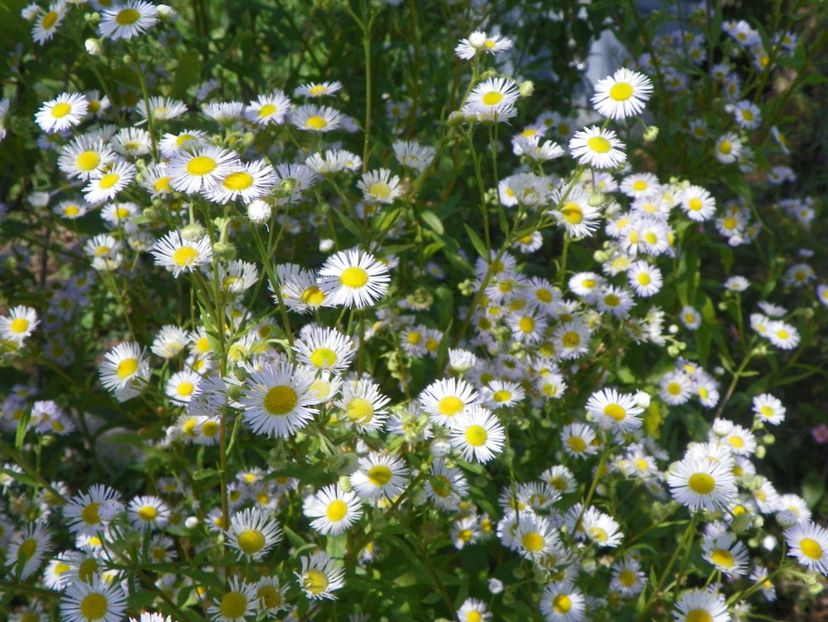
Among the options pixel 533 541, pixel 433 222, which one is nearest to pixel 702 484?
pixel 533 541

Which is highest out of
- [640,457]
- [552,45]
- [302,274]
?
[552,45]

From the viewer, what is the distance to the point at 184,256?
1.40 m

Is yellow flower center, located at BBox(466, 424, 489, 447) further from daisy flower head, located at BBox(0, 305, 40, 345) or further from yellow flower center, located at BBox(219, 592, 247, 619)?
daisy flower head, located at BBox(0, 305, 40, 345)

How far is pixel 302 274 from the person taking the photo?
1490mm

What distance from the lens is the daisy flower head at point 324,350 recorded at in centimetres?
130

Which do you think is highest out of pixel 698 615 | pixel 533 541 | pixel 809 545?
pixel 533 541

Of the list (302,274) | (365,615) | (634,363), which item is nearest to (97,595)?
(365,615)

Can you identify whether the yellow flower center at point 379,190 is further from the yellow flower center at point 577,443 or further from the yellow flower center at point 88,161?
the yellow flower center at point 577,443

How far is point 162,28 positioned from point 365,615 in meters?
2.00

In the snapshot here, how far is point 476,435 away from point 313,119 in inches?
36.5

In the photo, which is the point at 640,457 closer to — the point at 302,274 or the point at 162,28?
the point at 302,274

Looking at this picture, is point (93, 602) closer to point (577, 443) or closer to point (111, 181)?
point (111, 181)

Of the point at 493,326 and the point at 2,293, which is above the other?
the point at 2,293

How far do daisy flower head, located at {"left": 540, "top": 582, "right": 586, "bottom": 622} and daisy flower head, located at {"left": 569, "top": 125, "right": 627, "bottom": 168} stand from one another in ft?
3.08
